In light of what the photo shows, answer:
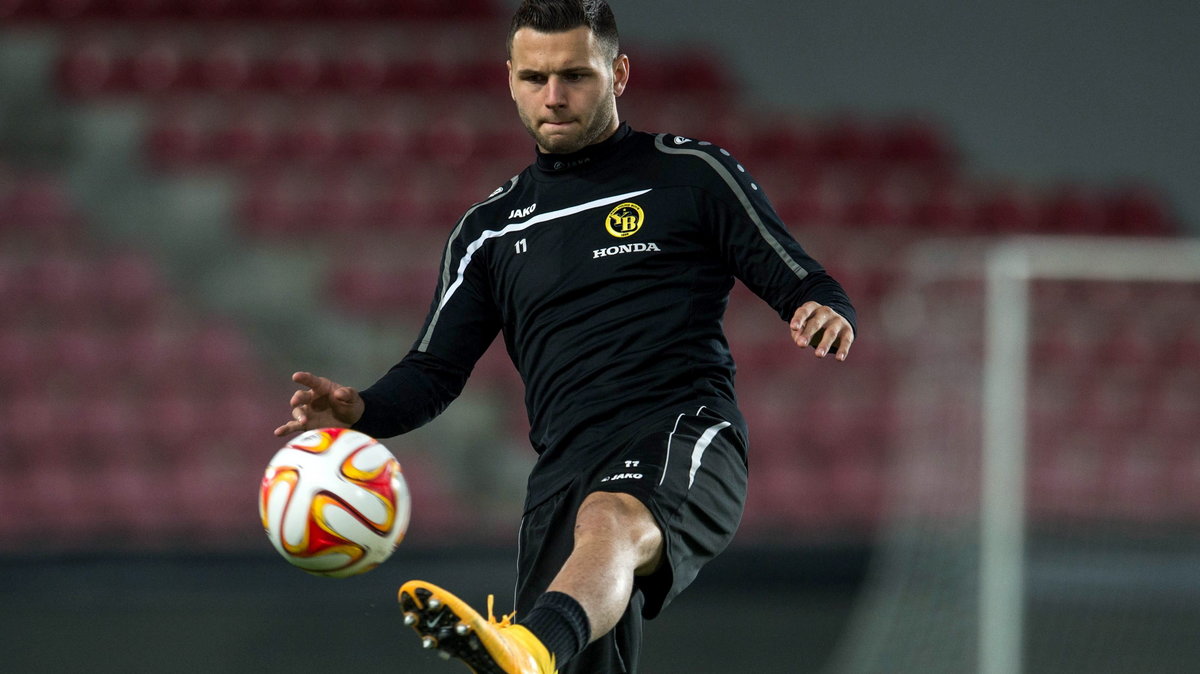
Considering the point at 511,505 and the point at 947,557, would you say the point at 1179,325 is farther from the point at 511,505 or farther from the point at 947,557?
the point at 511,505

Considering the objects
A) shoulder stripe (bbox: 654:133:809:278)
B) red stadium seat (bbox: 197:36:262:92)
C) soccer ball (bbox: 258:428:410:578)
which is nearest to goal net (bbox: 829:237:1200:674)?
shoulder stripe (bbox: 654:133:809:278)

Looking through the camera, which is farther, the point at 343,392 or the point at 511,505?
the point at 511,505

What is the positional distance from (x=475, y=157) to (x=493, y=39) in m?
1.12

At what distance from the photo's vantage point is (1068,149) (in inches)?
444

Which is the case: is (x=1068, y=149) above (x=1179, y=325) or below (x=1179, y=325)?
above

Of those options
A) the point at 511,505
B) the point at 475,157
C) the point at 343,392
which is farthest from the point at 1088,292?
the point at 343,392

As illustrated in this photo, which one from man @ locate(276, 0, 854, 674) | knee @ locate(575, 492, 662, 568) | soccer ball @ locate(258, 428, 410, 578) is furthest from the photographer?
man @ locate(276, 0, 854, 674)

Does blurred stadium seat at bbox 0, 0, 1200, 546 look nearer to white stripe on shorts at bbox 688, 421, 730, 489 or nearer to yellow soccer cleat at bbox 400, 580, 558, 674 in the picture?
white stripe on shorts at bbox 688, 421, 730, 489

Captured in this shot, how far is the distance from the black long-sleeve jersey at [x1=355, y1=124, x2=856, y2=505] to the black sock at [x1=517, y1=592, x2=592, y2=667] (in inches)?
23.9

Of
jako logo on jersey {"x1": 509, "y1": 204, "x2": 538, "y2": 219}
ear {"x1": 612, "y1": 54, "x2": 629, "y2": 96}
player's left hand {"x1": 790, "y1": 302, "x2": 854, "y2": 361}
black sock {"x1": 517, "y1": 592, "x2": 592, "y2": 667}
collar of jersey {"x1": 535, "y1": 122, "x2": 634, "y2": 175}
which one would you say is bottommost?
black sock {"x1": 517, "y1": 592, "x2": 592, "y2": 667}

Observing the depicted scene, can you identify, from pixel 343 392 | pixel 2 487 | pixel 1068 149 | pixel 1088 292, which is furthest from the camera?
pixel 1068 149

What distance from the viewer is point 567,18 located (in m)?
3.51

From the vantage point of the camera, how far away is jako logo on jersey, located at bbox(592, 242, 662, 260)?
11.5 feet

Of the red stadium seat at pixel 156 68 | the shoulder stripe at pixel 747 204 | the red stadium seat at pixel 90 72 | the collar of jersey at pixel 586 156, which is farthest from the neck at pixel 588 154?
the red stadium seat at pixel 90 72
